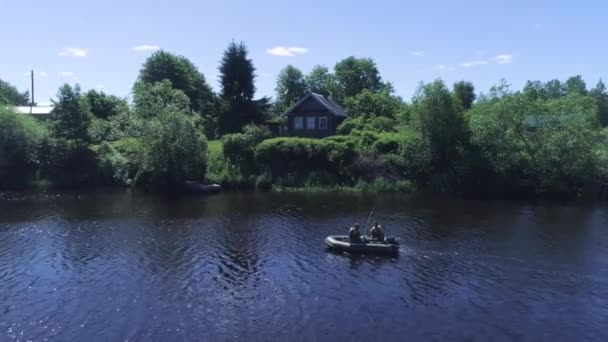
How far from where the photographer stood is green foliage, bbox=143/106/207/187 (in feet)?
194

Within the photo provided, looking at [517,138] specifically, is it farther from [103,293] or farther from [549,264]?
[103,293]

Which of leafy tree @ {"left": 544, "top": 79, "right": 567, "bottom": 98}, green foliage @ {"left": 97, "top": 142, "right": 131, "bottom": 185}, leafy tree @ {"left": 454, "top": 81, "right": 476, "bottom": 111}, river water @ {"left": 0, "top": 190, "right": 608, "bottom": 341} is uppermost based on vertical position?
leafy tree @ {"left": 544, "top": 79, "right": 567, "bottom": 98}

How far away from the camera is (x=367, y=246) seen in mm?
31859

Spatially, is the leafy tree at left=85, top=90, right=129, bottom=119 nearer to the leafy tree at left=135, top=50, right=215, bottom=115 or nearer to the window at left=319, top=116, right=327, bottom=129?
the leafy tree at left=135, top=50, right=215, bottom=115

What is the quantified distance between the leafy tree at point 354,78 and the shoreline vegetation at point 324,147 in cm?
3835

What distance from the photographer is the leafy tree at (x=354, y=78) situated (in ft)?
368

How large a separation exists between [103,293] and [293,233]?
16.1 m

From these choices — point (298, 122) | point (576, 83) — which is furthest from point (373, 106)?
point (576, 83)

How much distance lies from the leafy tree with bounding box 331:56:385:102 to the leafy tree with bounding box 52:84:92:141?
58596 millimetres

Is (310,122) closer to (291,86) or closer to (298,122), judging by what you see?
(298,122)

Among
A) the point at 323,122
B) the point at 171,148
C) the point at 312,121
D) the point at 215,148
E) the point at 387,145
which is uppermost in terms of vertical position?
the point at 312,121

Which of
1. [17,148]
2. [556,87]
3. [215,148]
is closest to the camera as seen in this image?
[17,148]

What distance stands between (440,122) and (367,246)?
101 feet

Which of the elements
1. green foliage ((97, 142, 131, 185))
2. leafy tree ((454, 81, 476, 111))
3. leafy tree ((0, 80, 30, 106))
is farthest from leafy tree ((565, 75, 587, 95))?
leafy tree ((0, 80, 30, 106))
